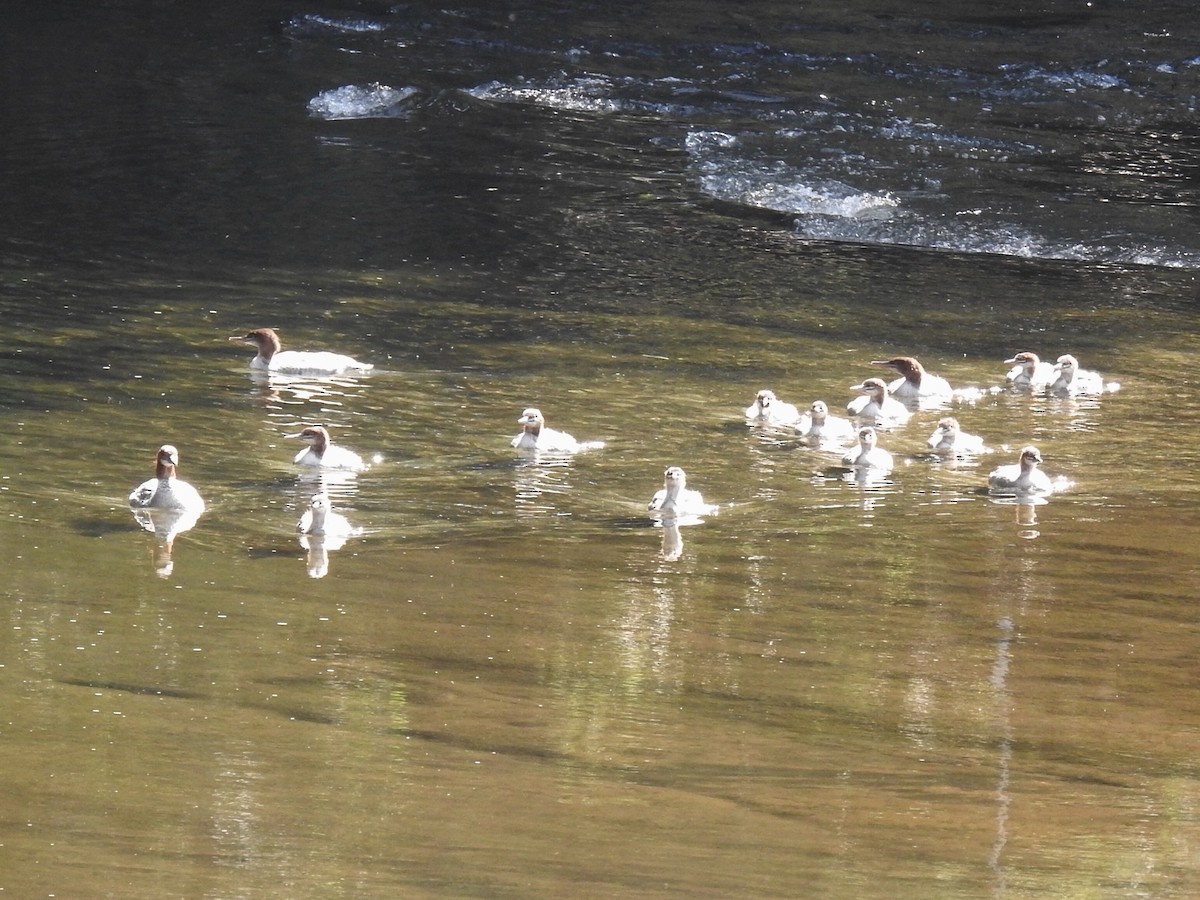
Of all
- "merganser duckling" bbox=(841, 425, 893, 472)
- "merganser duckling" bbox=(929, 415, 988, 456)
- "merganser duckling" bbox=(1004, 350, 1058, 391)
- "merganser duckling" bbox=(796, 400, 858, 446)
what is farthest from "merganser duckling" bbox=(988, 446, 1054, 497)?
"merganser duckling" bbox=(1004, 350, 1058, 391)

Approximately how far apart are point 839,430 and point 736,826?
5.73 metres

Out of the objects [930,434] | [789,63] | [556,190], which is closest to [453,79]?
[789,63]

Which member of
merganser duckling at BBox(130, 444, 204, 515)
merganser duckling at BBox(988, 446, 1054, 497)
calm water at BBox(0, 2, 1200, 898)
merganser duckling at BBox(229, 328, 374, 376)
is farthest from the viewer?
merganser duckling at BBox(229, 328, 374, 376)

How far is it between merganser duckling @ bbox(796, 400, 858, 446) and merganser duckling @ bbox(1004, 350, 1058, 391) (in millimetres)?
1771

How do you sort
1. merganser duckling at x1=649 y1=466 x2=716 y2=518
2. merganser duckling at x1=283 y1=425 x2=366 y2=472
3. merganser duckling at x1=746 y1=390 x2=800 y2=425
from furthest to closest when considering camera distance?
merganser duckling at x1=746 y1=390 x2=800 y2=425, merganser duckling at x1=283 y1=425 x2=366 y2=472, merganser duckling at x1=649 y1=466 x2=716 y2=518

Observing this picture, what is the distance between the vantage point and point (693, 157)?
A: 2144 cm

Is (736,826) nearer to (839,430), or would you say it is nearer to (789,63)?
(839,430)

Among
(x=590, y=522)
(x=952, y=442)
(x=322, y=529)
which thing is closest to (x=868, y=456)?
(x=952, y=442)

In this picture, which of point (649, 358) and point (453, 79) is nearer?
point (649, 358)

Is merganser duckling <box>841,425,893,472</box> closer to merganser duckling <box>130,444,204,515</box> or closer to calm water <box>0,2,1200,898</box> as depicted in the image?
calm water <box>0,2,1200,898</box>

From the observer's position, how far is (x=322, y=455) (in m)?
10.5

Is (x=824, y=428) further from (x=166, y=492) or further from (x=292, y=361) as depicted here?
(x=166, y=492)

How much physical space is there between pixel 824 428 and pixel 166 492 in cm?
415

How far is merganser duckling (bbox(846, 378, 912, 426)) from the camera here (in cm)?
1212
